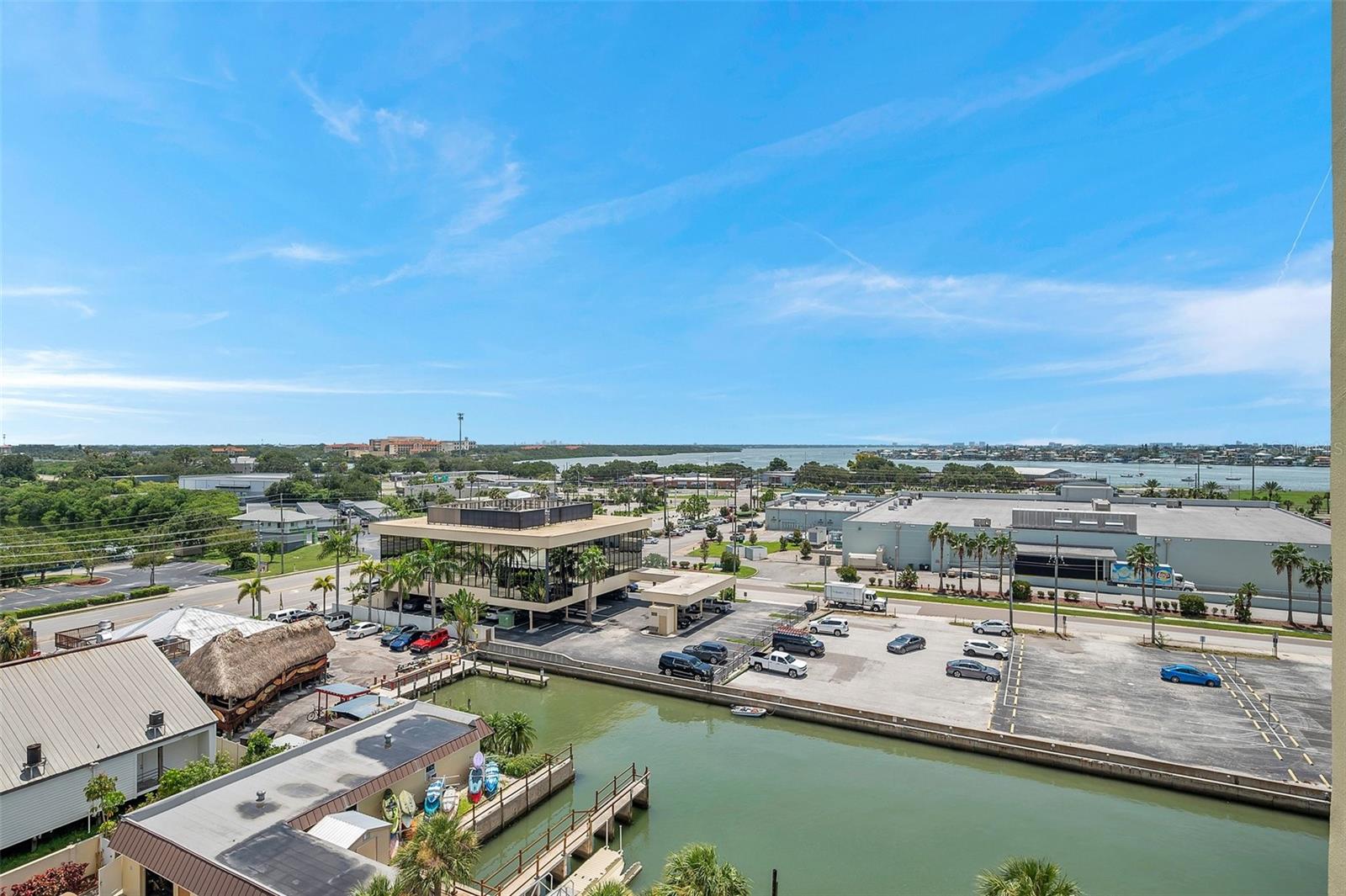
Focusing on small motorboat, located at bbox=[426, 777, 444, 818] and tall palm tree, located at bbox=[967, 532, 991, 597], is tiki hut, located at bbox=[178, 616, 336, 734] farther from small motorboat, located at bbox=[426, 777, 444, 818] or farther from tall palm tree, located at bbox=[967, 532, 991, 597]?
tall palm tree, located at bbox=[967, 532, 991, 597]

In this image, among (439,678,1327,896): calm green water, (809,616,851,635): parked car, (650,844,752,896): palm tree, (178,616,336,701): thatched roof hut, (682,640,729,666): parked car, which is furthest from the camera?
(809,616,851,635): parked car

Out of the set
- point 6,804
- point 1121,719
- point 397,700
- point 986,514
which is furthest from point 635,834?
point 986,514

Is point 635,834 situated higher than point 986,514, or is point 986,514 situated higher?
point 986,514

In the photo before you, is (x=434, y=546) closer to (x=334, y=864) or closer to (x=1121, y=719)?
(x=334, y=864)

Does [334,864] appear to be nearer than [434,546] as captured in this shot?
Yes

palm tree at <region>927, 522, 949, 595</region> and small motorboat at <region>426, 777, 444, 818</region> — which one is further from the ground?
palm tree at <region>927, 522, 949, 595</region>

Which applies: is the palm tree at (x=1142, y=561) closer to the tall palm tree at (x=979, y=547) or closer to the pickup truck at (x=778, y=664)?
the tall palm tree at (x=979, y=547)

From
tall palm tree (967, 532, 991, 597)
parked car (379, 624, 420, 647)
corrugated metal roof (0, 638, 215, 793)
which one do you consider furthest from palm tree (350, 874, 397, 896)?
tall palm tree (967, 532, 991, 597)
